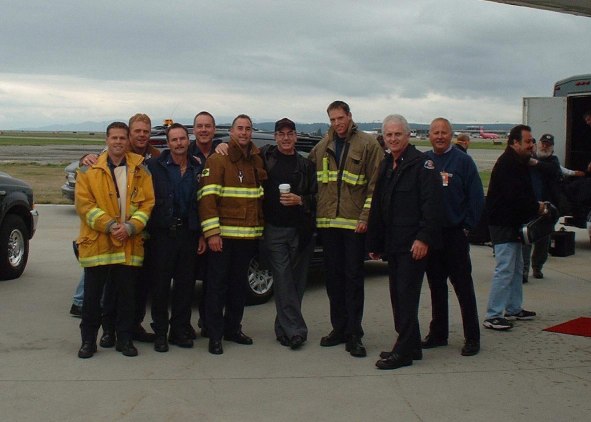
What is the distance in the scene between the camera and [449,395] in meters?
5.81

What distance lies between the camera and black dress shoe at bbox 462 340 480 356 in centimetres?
696

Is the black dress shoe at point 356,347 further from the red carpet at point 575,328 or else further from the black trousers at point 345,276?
the red carpet at point 575,328

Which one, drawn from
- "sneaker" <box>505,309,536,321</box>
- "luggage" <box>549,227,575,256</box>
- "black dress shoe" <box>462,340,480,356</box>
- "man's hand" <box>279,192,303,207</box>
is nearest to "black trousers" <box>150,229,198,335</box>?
"man's hand" <box>279,192,303,207</box>

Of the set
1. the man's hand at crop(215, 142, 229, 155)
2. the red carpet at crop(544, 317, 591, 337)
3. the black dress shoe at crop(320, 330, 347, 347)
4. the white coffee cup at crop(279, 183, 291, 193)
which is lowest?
the red carpet at crop(544, 317, 591, 337)

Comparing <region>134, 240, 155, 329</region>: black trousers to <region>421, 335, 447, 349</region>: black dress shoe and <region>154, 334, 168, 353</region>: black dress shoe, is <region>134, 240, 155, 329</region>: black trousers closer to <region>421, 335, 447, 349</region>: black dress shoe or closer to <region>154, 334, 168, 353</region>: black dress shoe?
<region>154, 334, 168, 353</region>: black dress shoe

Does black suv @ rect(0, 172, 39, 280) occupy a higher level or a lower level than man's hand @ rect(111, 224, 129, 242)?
lower

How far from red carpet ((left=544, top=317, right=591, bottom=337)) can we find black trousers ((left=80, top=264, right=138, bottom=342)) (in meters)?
3.95

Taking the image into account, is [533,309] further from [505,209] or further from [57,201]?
[57,201]

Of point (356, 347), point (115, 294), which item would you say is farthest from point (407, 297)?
point (115, 294)

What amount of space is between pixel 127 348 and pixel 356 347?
1.89 metres

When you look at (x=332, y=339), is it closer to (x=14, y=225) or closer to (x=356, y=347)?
(x=356, y=347)

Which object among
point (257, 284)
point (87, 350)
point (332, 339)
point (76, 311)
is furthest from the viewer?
point (257, 284)

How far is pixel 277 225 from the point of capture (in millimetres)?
7164

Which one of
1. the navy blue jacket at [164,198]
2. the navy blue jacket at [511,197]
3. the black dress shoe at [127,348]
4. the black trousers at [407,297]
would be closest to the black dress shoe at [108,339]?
the black dress shoe at [127,348]
